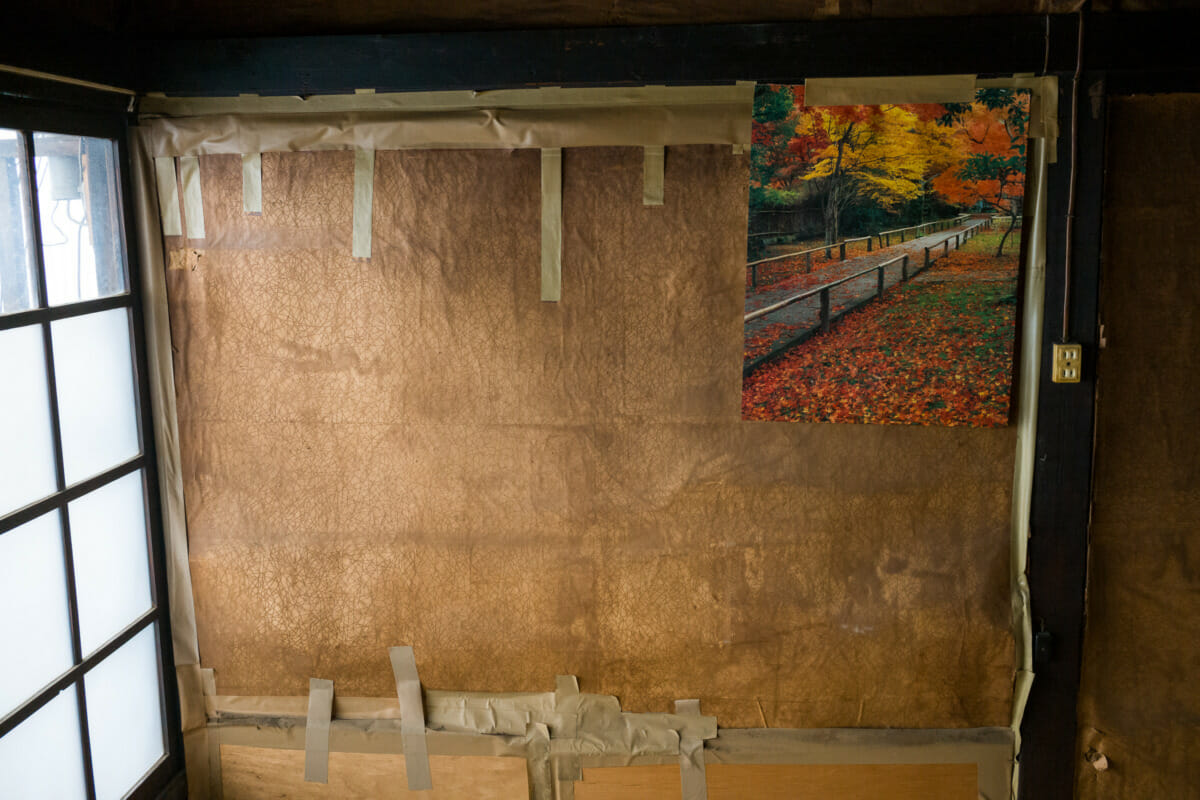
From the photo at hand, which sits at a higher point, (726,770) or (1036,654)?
(1036,654)

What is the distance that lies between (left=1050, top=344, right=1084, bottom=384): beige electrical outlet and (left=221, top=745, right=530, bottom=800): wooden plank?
1958 mm

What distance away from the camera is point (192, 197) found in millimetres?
2686

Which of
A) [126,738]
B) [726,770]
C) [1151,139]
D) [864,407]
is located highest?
[1151,139]

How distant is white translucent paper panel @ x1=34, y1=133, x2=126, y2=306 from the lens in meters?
2.27

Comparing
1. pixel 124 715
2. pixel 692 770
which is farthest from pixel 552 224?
pixel 124 715

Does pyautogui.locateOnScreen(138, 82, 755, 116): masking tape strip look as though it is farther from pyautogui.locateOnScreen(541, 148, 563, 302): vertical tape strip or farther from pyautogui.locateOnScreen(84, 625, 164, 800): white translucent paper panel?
pyautogui.locateOnScreen(84, 625, 164, 800): white translucent paper panel

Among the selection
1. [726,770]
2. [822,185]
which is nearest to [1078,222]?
[822,185]

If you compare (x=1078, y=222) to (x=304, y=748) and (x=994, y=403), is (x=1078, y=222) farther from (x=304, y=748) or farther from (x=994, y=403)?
(x=304, y=748)

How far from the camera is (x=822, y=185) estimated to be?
2506 millimetres

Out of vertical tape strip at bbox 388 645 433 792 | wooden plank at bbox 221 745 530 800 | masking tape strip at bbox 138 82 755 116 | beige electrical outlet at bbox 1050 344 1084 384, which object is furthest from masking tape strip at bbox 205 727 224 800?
beige electrical outlet at bbox 1050 344 1084 384

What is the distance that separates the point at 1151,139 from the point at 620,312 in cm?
154

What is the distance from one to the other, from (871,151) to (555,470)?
1291mm

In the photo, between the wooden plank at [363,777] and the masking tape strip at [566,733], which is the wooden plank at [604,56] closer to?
the masking tape strip at [566,733]

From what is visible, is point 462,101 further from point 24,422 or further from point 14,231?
point 24,422
